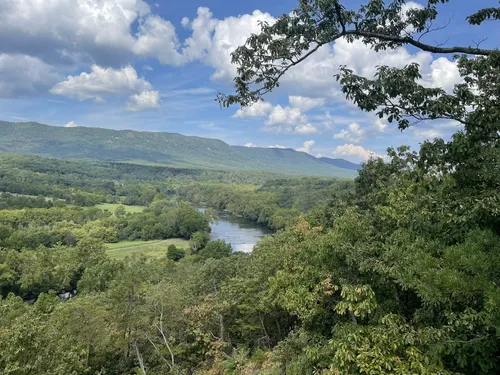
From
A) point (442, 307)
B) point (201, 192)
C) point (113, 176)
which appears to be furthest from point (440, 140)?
point (113, 176)

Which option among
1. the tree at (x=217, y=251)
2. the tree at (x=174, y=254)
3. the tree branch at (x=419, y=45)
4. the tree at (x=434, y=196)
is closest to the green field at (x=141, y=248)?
the tree at (x=174, y=254)

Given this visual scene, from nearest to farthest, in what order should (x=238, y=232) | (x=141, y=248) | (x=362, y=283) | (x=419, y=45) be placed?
(x=419, y=45) → (x=362, y=283) → (x=141, y=248) → (x=238, y=232)

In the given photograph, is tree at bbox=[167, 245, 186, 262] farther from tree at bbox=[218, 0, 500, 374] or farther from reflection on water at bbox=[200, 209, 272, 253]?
tree at bbox=[218, 0, 500, 374]

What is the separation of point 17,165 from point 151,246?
133608 mm

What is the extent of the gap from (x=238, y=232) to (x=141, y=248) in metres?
20.1

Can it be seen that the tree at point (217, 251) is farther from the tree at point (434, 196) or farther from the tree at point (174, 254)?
the tree at point (434, 196)

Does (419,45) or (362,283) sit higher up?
(419,45)

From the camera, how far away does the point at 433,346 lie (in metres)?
5.63

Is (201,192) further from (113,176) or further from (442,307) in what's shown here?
(442,307)

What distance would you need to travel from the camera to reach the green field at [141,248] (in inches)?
2195

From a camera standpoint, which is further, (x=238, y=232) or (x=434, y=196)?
(x=238, y=232)

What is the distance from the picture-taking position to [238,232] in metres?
70.6

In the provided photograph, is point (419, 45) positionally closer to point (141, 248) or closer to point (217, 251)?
point (217, 251)

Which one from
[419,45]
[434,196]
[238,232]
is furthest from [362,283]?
[238,232]
